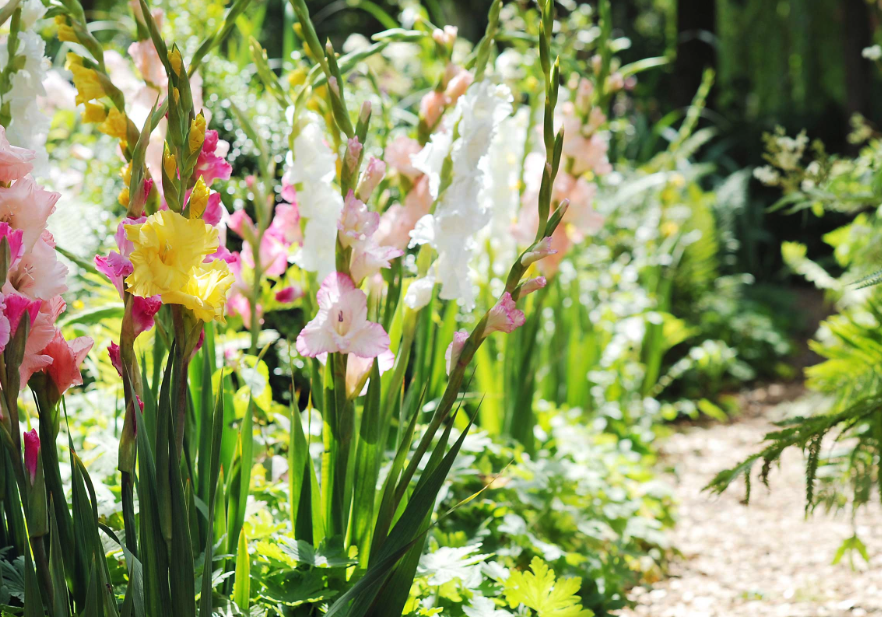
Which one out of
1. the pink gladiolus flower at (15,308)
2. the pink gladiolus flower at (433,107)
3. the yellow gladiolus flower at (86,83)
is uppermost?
the pink gladiolus flower at (433,107)

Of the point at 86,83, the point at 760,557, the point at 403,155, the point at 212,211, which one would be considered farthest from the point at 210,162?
the point at 760,557

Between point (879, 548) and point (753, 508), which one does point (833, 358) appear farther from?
point (753, 508)

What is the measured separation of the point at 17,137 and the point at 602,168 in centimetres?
128

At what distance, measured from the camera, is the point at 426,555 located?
115cm

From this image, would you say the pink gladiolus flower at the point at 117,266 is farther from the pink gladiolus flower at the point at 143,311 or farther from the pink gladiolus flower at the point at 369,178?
the pink gladiolus flower at the point at 369,178

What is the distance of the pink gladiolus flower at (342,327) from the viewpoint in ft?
3.00

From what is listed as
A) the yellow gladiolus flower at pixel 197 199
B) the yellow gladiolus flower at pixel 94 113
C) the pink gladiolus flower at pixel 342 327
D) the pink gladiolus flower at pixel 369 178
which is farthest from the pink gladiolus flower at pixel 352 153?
the yellow gladiolus flower at pixel 94 113

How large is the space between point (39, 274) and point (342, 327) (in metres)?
0.34

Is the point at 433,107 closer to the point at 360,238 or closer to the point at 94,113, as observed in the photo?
the point at 360,238

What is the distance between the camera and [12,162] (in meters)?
0.74

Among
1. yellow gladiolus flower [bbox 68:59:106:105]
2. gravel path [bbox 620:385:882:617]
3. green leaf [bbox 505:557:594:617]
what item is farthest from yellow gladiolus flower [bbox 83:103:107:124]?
gravel path [bbox 620:385:882:617]

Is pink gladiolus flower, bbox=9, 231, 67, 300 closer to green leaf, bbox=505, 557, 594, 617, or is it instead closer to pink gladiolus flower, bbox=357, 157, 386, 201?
pink gladiolus flower, bbox=357, 157, 386, 201

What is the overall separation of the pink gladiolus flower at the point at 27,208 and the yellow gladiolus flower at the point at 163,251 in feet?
0.39

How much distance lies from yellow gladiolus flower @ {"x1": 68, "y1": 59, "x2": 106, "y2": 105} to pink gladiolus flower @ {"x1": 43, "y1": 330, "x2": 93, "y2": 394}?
1.20 ft
